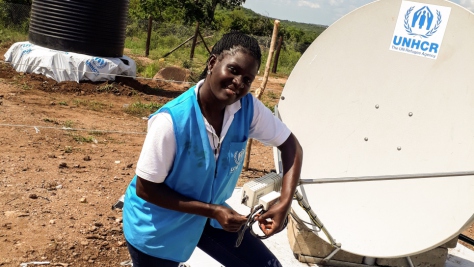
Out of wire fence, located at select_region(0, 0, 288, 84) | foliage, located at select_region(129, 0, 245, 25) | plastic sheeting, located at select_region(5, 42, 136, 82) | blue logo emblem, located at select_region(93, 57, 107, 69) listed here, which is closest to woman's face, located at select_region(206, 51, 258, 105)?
plastic sheeting, located at select_region(5, 42, 136, 82)

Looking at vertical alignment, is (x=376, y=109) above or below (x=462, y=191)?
above

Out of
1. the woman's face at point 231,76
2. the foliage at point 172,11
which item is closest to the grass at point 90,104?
the woman's face at point 231,76

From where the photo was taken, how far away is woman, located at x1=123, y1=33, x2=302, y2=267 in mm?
1781

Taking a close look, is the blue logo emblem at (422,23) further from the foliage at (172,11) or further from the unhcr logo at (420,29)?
the foliage at (172,11)

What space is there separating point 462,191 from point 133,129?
5197mm

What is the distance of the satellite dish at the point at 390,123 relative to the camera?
2.69 meters

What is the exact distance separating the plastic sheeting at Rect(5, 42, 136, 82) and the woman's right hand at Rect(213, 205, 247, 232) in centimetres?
754

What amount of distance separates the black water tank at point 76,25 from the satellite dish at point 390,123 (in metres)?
6.78

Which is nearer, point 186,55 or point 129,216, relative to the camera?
point 129,216

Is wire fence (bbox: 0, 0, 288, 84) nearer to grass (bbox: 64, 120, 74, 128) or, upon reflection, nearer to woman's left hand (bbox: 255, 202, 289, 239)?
grass (bbox: 64, 120, 74, 128)

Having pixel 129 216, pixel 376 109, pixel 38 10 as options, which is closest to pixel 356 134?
pixel 376 109

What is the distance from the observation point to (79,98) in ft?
28.3

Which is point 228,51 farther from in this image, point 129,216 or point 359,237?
point 359,237

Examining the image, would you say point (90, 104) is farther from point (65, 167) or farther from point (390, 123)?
point (390, 123)
